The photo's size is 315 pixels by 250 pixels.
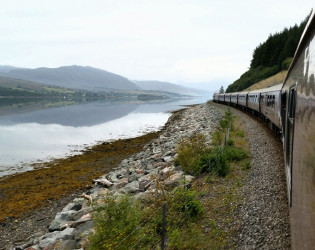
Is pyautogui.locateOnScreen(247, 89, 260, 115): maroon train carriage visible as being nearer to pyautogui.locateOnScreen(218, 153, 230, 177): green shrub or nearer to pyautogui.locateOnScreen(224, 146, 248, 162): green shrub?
pyautogui.locateOnScreen(224, 146, 248, 162): green shrub

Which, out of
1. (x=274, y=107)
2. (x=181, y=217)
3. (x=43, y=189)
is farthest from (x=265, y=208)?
(x=43, y=189)

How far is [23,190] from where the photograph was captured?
56.3 ft

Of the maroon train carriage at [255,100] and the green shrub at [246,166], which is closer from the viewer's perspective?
the green shrub at [246,166]

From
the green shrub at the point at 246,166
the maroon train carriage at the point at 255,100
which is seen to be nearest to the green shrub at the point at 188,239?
the green shrub at the point at 246,166

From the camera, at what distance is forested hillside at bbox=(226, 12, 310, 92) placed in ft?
246

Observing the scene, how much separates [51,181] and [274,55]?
276ft

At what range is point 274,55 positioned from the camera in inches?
3317

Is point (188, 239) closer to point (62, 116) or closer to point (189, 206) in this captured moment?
point (189, 206)

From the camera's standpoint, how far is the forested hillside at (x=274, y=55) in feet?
246

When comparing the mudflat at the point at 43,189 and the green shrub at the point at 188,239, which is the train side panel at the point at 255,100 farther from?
the green shrub at the point at 188,239

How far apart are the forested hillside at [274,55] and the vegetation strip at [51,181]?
66035 millimetres

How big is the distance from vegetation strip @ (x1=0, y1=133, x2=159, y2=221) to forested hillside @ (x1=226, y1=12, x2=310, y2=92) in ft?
217

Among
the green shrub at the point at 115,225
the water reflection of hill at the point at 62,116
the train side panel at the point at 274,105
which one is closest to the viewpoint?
the green shrub at the point at 115,225

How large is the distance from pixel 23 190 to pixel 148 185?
10.1m
